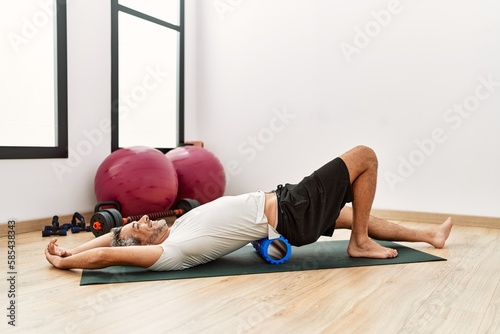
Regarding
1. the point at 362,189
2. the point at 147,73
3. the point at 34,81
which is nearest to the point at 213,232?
the point at 362,189

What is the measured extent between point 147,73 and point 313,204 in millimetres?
2719

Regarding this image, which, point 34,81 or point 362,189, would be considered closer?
point 362,189

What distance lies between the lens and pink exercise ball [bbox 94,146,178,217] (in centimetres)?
316

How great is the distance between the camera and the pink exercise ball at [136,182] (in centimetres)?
316

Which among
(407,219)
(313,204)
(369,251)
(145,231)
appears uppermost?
(313,204)

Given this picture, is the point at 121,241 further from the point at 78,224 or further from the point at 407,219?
the point at 407,219

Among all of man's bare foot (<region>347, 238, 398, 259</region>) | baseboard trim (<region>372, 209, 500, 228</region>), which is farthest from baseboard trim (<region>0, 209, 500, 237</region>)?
Result: man's bare foot (<region>347, 238, 398, 259</region>)

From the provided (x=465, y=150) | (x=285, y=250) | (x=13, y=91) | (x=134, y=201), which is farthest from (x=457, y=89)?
(x=13, y=91)

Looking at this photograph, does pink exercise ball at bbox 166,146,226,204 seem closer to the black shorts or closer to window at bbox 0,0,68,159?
window at bbox 0,0,68,159

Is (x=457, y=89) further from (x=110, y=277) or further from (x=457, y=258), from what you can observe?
(x=110, y=277)

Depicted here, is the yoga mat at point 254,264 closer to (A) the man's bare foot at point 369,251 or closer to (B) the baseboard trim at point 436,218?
(A) the man's bare foot at point 369,251

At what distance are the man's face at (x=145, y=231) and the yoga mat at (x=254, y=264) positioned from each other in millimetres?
140

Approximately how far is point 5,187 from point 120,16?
1787mm

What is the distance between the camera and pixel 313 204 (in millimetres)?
2049
